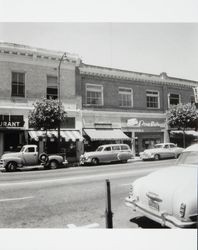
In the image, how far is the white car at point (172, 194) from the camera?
3.29 metres

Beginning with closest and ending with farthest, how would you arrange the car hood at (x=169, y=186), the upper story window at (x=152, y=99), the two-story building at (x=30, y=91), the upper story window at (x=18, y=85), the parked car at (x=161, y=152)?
1. the car hood at (x=169, y=186)
2. the parked car at (x=161, y=152)
3. the upper story window at (x=152, y=99)
4. the two-story building at (x=30, y=91)
5. the upper story window at (x=18, y=85)

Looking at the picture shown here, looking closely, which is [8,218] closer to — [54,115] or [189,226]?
[189,226]

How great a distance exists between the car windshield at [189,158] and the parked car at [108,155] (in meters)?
6.37

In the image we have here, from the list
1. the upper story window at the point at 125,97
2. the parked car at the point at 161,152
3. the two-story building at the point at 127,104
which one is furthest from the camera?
the upper story window at the point at 125,97

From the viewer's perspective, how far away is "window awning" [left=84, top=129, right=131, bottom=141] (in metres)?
11.4

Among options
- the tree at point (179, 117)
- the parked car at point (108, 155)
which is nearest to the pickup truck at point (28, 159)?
the parked car at point (108, 155)

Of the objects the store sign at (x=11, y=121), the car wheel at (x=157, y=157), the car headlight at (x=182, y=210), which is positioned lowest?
the car headlight at (x=182, y=210)

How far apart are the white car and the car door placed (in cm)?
818

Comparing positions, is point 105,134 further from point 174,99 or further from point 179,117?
point 179,117

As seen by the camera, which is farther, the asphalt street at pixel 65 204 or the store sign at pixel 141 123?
the store sign at pixel 141 123

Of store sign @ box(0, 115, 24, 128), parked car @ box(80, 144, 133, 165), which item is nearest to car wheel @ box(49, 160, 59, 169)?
parked car @ box(80, 144, 133, 165)

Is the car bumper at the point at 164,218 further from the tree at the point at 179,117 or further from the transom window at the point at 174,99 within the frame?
the transom window at the point at 174,99
